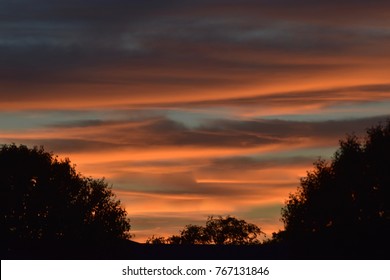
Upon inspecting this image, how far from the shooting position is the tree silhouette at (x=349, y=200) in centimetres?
10019

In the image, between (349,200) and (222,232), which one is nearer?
A: (349,200)

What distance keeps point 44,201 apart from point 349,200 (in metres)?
34.3

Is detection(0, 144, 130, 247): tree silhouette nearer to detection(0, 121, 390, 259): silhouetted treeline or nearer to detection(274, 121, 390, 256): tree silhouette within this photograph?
detection(0, 121, 390, 259): silhouetted treeline

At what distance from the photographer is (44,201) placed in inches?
4429

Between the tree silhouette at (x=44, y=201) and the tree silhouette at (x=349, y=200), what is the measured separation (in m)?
24.0

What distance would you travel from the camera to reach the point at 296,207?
108 metres

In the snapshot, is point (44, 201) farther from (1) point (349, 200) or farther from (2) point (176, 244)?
(1) point (349, 200)

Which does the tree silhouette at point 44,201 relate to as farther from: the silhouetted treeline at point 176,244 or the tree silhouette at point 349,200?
the tree silhouette at point 349,200

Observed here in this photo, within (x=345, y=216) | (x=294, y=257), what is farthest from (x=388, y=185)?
(x=294, y=257)

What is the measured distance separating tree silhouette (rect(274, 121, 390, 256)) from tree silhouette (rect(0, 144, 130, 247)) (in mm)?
24012

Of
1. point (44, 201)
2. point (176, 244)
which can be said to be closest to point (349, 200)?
point (176, 244)

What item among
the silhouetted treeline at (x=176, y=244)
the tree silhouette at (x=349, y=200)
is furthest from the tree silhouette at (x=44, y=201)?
the tree silhouette at (x=349, y=200)

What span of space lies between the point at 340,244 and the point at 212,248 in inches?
618
